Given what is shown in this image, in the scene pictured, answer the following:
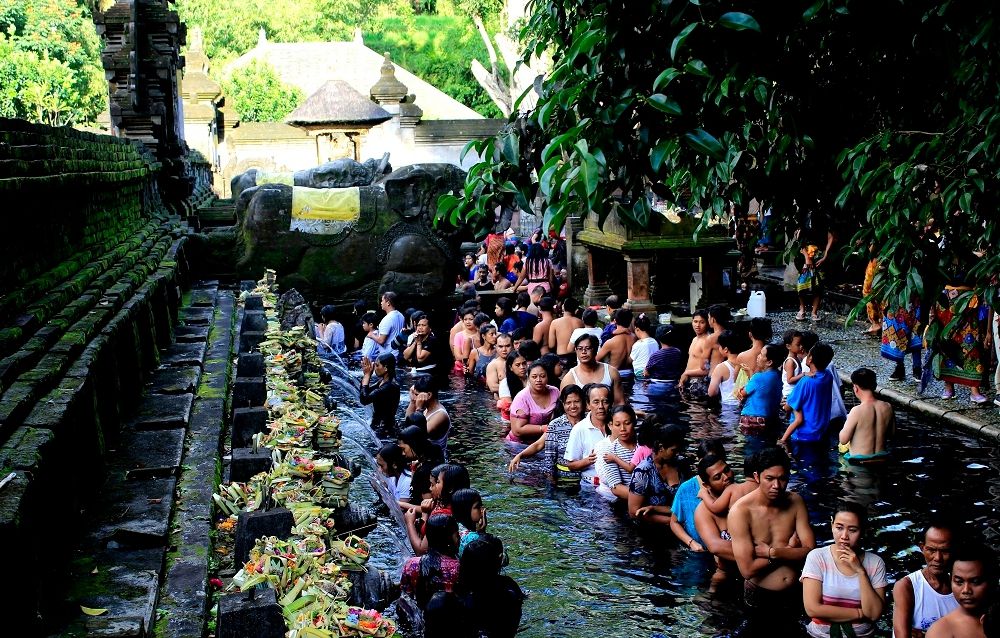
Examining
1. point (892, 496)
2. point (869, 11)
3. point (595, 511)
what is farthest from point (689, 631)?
point (869, 11)

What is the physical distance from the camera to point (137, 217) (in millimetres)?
12969

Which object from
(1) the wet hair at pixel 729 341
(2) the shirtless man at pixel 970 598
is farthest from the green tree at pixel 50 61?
(2) the shirtless man at pixel 970 598

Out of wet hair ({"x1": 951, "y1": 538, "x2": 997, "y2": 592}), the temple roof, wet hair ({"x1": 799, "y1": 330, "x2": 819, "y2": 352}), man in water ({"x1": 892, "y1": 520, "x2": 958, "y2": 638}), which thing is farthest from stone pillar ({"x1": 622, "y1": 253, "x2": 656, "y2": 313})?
the temple roof

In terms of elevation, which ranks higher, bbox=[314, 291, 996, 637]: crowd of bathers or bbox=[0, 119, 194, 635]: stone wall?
bbox=[0, 119, 194, 635]: stone wall

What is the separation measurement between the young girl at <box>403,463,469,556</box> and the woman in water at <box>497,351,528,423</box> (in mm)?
5079

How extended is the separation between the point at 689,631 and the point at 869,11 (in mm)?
3819

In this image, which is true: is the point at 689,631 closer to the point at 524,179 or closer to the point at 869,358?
the point at 524,179

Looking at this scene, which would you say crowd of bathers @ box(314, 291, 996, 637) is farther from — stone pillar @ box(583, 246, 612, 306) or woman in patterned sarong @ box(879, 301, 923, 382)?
stone pillar @ box(583, 246, 612, 306)

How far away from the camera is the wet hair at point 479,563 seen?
6.00 meters

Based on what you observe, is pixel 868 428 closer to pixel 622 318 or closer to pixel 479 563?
pixel 622 318

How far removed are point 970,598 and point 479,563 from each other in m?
2.51

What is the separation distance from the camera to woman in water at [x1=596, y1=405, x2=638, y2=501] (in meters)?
8.92

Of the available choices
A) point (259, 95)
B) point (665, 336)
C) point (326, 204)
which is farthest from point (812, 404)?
point (259, 95)

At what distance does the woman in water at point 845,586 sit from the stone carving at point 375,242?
1424 cm
